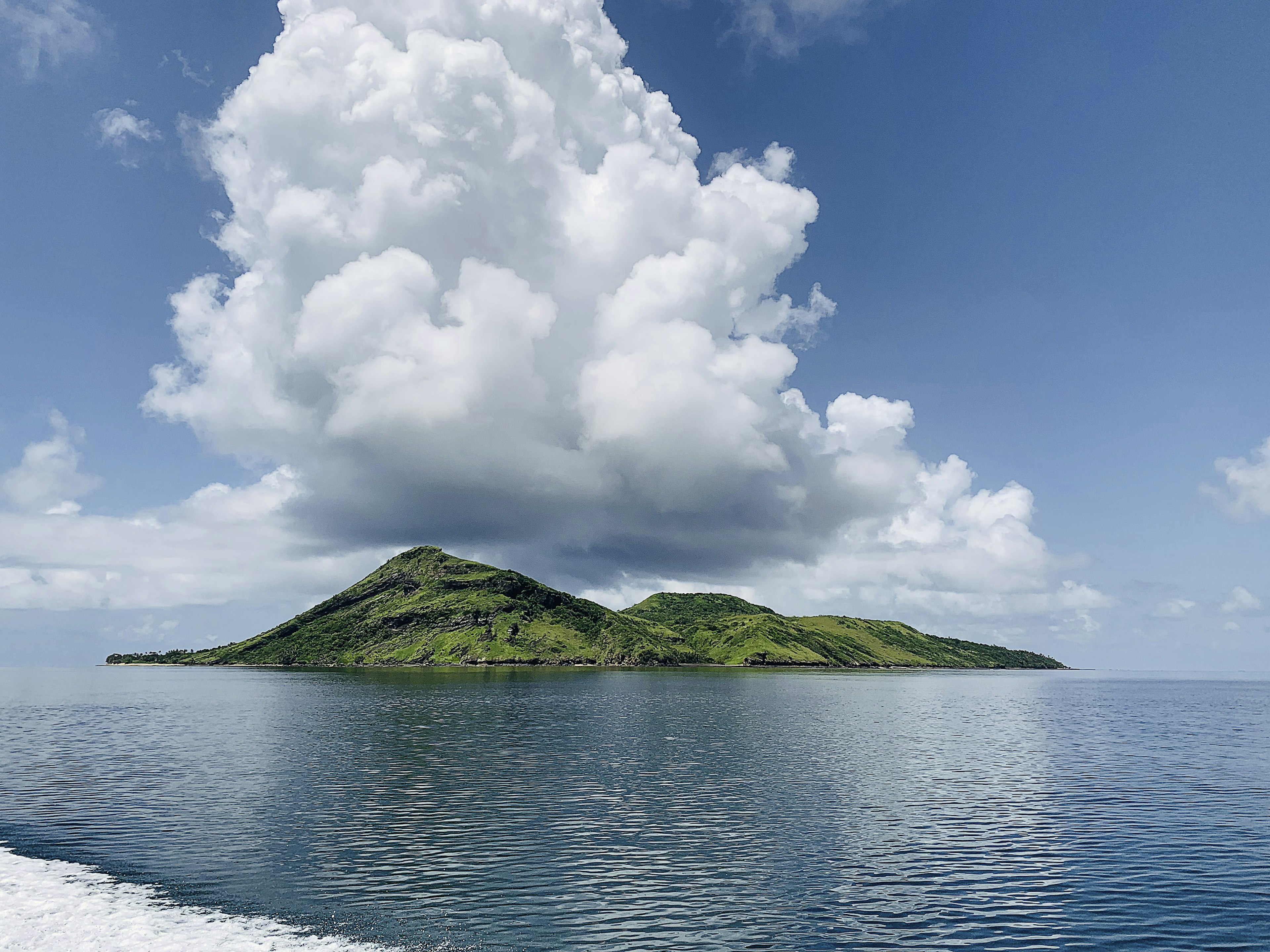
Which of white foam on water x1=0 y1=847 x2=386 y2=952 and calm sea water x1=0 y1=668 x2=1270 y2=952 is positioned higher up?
calm sea water x1=0 y1=668 x2=1270 y2=952

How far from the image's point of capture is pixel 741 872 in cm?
4559

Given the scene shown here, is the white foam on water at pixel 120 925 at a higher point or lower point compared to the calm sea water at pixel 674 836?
lower

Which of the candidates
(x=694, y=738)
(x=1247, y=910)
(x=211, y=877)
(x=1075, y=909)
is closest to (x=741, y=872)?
(x=1075, y=909)

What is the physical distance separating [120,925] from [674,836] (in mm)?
33351

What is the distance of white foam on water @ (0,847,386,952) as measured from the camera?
32.9m

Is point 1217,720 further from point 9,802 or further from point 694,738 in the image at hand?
point 9,802

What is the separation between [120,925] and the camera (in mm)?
35438

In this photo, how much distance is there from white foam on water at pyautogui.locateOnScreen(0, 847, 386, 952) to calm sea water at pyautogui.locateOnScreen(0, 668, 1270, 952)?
4.64ft

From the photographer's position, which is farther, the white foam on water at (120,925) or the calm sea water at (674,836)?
the calm sea water at (674,836)

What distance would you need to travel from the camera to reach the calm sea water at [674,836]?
124 feet

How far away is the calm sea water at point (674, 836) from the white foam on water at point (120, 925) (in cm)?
142

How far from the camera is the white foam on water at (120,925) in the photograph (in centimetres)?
3291

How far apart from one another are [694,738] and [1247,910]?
265ft

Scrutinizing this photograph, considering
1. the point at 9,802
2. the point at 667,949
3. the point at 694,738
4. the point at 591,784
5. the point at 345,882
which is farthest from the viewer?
the point at 694,738
